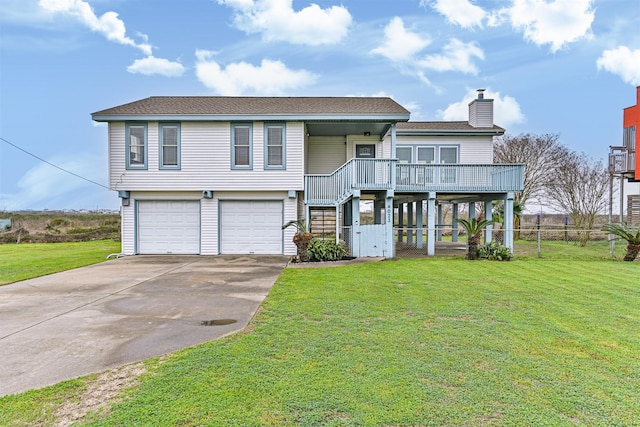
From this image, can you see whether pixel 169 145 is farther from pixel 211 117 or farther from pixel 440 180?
pixel 440 180

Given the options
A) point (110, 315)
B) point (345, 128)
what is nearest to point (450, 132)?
point (345, 128)

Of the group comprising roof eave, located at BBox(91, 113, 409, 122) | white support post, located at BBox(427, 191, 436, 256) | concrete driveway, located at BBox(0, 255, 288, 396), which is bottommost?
concrete driveway, located at BBox(0, 255, 288, 396)

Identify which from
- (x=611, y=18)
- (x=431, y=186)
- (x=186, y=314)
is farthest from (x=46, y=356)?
(x=611, y=18)

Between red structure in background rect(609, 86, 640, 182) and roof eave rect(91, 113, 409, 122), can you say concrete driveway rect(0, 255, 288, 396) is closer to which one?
roof eave rect(91, 113, 409, 122)

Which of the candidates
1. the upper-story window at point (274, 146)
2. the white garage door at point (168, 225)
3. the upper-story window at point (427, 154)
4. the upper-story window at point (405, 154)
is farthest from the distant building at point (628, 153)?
the white garage door at point (168, 225)

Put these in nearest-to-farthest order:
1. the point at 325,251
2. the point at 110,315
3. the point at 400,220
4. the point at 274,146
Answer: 1. the point at 110,315
2. the point at 325,251
3. the point at 274,146
4. the point at 400,220

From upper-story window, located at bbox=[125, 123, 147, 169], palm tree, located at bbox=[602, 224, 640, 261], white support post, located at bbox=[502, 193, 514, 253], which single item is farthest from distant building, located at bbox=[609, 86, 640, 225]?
upper-story window, located at bbox=[125, 123, 147, 169]

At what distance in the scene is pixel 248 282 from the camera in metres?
8.55

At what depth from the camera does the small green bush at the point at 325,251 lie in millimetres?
12055

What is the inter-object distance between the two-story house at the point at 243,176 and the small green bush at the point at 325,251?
915 mm

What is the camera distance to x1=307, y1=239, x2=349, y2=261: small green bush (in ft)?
39.5

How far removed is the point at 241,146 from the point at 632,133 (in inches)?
727

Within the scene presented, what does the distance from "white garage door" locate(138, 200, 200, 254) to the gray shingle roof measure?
363 cm

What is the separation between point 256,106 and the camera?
1505cm
